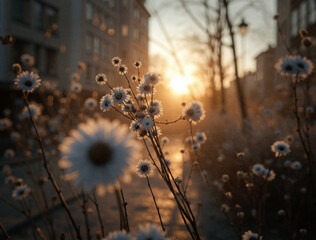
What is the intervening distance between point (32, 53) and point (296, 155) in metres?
17.2

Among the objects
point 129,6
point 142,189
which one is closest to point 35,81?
point 142,189

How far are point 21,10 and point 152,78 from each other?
1832 cm

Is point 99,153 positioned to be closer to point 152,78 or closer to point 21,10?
point 152,78

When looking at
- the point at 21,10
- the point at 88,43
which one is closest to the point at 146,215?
the point at 21,10

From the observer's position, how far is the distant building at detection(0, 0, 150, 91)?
15508mm

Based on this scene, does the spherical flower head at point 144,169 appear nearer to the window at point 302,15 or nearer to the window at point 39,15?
the window at point 39,15

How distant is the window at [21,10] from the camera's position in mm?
15930

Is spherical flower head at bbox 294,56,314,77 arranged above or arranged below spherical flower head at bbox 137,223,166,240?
above

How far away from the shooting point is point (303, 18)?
2102 cm

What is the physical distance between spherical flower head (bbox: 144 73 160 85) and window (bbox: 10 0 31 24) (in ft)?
57.3

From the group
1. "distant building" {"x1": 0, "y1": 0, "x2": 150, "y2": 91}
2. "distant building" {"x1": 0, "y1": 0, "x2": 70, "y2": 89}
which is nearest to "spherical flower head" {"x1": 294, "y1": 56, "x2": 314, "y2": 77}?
"distant building" {"x1": 0, "y1": 0, "x2": 150, "y2": 91}

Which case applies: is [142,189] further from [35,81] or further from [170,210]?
[35,81]

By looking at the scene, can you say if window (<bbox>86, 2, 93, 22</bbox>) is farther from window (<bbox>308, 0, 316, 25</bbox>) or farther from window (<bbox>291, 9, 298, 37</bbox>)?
window (<bbox>291, 9, 298, 37</bbox>)

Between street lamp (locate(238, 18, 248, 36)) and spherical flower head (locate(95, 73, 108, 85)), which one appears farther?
street lamp (locate(238, 18, 248, 36))
